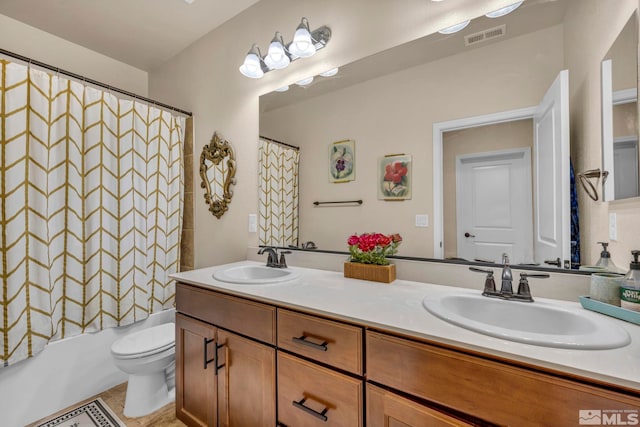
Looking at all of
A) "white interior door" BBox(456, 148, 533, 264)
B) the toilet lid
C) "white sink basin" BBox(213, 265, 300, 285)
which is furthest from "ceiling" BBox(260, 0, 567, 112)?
the toilet lid

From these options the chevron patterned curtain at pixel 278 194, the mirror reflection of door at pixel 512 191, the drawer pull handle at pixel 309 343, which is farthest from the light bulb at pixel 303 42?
the drawer pull handle at pixel 309 343

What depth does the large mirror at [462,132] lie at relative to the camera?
1.04 meters

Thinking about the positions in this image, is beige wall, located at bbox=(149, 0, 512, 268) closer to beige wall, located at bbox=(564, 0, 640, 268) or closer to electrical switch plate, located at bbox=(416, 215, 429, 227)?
beige wall, located at bbox=(564, 0, 640, 268)

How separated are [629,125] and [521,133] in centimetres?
28

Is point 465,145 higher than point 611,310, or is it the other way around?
point 465,145

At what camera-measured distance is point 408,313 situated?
0.89m

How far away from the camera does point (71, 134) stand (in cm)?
172

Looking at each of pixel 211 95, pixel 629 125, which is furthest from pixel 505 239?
pixel 211 95

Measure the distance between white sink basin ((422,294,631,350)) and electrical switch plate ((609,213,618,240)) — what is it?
29cm

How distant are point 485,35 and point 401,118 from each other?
454mm

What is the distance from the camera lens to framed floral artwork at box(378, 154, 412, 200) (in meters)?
1.35

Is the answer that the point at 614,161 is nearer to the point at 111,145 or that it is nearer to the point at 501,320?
the point at 501,320

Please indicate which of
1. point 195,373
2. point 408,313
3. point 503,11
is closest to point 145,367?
point 195,373

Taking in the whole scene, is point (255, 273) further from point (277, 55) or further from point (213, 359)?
point (277, 55)
